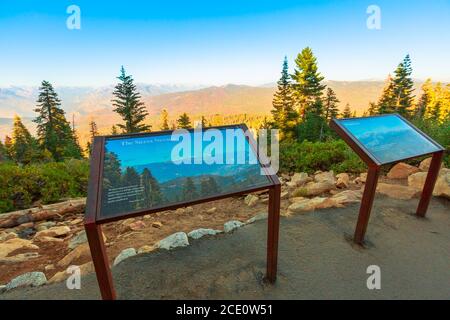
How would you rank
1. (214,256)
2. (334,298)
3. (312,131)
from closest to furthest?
1. (334,298)
2. (214,256)
3. (312,131)

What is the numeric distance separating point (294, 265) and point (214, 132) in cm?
205

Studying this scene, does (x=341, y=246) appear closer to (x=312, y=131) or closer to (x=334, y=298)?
(x=334, y=298)

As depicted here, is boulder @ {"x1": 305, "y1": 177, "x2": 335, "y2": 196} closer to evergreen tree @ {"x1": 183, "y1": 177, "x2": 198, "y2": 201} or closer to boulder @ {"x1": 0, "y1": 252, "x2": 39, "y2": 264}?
evergreen tree @ {"x1": 183, "y1": 177, "x2": 198, "y2": 201}

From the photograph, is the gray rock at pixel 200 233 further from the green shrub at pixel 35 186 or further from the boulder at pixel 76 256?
the green shrub at pixel 35 186

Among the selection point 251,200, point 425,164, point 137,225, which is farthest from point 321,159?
point 137,225

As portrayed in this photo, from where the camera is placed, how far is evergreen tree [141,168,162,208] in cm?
215

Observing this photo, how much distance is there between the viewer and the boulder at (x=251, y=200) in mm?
6282

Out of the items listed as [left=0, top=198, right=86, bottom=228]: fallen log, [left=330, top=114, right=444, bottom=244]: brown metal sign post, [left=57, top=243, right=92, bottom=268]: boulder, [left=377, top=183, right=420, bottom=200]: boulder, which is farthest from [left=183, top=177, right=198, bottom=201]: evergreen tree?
[left=0, top=198, right=86, bottom=228]: fallen log

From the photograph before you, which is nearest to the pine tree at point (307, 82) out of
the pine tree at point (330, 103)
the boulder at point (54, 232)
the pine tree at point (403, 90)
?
the pine tree at point (330, 103)

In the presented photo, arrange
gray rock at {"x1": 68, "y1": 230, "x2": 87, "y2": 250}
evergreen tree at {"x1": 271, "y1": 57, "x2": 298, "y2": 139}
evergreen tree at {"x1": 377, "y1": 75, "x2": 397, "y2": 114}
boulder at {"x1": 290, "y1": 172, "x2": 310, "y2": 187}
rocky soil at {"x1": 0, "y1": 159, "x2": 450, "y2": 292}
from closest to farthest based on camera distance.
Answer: rocky soil at {"x1": 0, "y1": 159, "x2": 450, "y2": 292} < gray rock at {"x1": 68, "y1": 230, "x2": 87, "y2": 250} < boulder at {"x1": 290, "y1": 172, "x2": 310, "y2": 187} < evergreen tree at {"x1": 271, "y1": 57, "x2": 298, "y2": 139} < evergreen tree at {"x1": 377, "y1": 75, "x2": 397, "y2": 114}

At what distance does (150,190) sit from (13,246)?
4.23m
